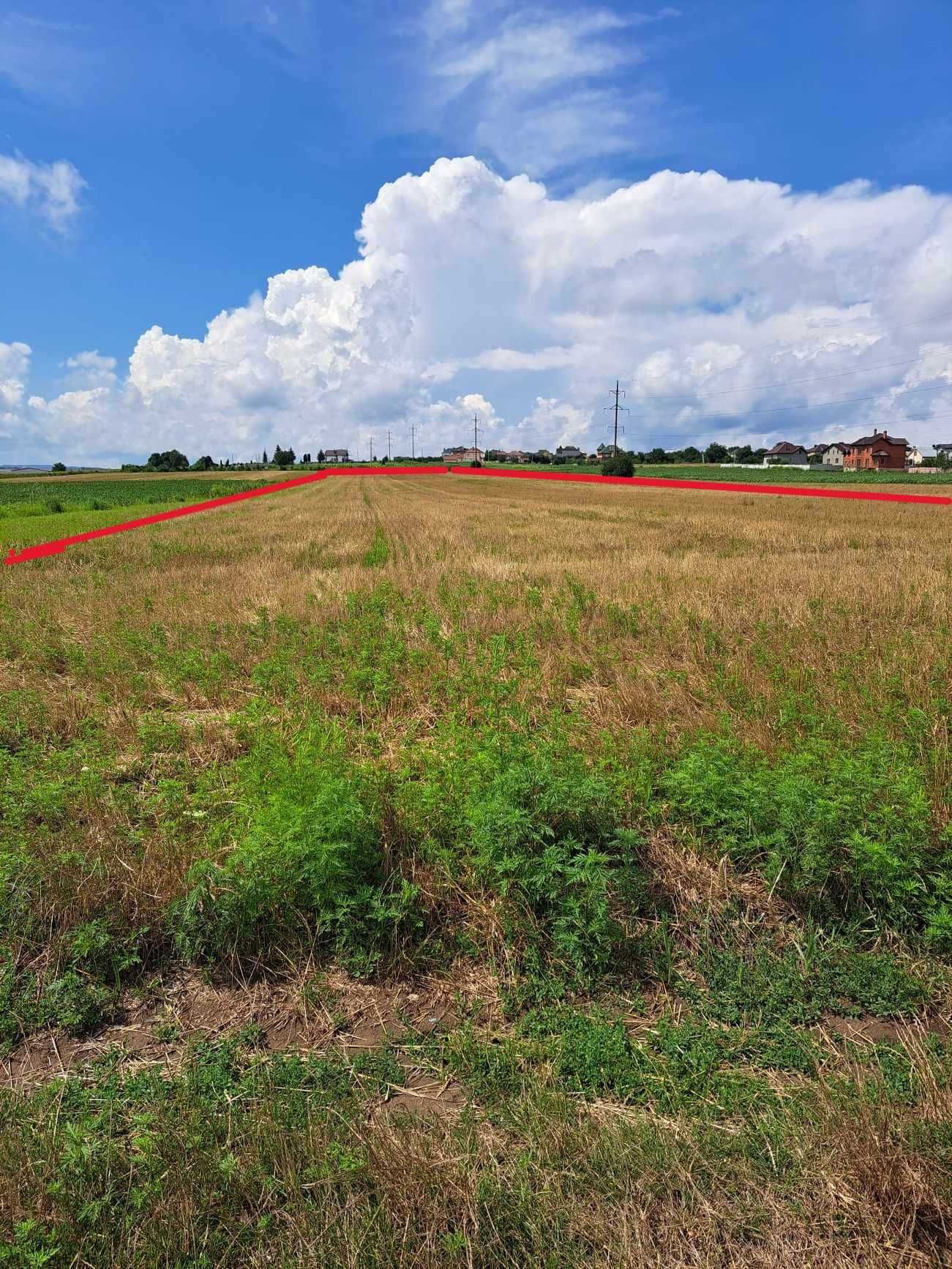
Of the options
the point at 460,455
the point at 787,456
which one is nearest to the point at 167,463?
the point at 460,455

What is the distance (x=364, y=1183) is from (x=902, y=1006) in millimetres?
2511

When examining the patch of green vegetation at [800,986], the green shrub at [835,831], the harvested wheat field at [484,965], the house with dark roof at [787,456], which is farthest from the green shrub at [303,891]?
the house with dark roof at [787,456]

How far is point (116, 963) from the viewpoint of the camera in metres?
3.30

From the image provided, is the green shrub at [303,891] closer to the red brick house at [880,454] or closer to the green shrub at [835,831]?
the green shrub at [835,831]

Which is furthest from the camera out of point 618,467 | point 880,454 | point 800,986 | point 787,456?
point 787,456

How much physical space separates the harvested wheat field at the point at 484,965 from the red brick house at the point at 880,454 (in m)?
139

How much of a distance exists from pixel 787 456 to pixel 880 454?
36.8 meters

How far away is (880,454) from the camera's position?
122 meters

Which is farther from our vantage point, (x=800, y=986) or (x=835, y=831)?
(x=835, y=831)

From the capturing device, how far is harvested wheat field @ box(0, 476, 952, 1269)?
81.8 inches

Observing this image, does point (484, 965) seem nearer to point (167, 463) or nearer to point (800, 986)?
point (800, 986)

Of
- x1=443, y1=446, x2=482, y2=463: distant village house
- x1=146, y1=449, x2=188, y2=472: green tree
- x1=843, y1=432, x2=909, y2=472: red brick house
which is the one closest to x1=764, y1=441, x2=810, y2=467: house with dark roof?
x1=843, y1=432, x2=909, y2=472: red brick house

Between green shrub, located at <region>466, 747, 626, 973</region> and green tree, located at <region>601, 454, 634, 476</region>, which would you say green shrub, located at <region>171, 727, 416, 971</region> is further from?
green tree, located at <region>601, 454, 634, 476</region>

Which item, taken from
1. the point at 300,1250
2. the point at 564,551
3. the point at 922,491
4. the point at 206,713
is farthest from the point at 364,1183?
the point at 922,491
